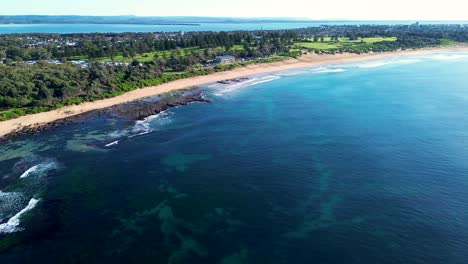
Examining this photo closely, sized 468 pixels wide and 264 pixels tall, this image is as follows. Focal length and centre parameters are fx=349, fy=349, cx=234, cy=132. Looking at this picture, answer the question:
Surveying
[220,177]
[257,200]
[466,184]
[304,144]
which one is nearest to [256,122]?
[304,144]

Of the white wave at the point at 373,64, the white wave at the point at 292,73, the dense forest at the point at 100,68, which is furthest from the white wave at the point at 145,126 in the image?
the white wave at the point at 373,64

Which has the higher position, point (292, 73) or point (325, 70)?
point (325, 70)

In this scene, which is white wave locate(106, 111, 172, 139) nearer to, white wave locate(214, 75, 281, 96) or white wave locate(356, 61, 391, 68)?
white wave locate(214, 75, 281, 96)

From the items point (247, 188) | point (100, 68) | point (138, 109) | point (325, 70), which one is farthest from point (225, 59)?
point (247, 188)

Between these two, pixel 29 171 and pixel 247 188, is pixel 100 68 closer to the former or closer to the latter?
pixel 29 171

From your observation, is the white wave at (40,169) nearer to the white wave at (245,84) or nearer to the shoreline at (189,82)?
the shoreline at (189,82)

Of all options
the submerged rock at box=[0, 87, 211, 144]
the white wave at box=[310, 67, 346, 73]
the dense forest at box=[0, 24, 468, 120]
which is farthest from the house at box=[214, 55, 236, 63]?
the submerged rock at box=[0, 87, 211, 144]

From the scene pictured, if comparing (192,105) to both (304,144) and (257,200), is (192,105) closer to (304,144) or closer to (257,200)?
(304,144)
